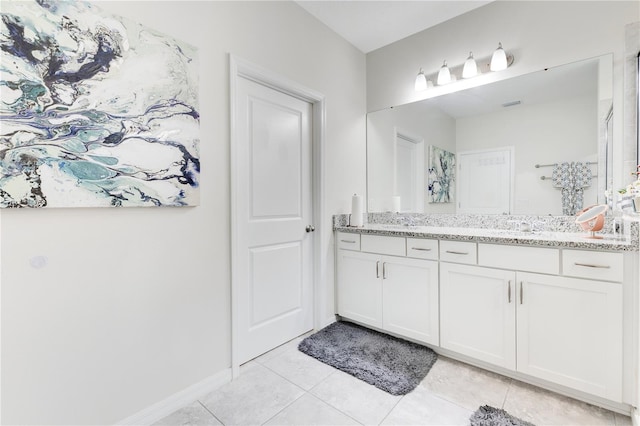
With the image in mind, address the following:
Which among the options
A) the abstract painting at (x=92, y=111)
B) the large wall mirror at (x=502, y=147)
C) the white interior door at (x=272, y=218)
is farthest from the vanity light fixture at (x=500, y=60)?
the abstract painting at (x=92, y=111)

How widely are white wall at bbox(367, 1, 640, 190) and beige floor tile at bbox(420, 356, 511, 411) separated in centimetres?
145

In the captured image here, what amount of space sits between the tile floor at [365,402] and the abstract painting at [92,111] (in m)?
1.16

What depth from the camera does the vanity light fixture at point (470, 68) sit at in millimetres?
2188

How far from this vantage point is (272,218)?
225cm

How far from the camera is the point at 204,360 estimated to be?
1.75 meters

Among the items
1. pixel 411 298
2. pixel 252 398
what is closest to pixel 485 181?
pixel 411 298

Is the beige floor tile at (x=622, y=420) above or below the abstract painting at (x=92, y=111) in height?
below

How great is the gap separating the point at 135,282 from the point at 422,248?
182 centimetres

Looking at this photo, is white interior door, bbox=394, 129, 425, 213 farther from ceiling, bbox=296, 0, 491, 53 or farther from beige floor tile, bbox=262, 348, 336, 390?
beige floor tile, bbox=262, 348, 336, 390

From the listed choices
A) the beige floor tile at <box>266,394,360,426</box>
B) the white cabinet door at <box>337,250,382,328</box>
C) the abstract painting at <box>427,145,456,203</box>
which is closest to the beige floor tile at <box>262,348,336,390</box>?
the beige floor tile at <box>266,394,360,426</box>

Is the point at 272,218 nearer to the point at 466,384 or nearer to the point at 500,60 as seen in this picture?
the point at 466,384

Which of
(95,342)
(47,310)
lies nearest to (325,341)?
(95,342)

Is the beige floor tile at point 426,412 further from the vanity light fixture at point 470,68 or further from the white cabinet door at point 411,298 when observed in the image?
the vanity light fixture at point 470,68

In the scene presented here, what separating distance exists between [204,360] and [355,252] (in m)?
1.40
